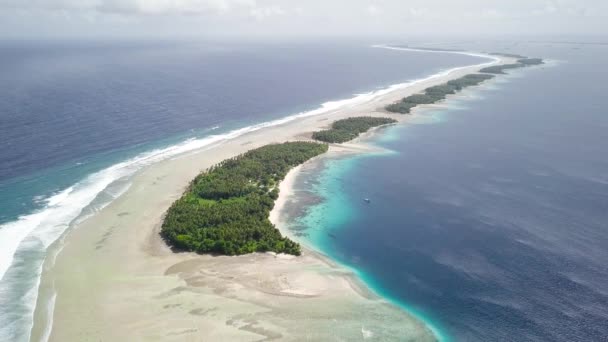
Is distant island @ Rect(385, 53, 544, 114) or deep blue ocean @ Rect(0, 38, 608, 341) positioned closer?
deep blue ocean @ Rect(0, 38, 608, 341)

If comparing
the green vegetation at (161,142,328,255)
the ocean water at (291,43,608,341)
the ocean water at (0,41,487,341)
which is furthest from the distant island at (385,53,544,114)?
the green vegetation at (161,142,328,255)

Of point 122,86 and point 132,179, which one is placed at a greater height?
point 122,86

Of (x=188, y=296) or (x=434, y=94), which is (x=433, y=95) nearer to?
(x=434, y=94)

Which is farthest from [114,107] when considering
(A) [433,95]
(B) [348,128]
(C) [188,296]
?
(A) [433,95]

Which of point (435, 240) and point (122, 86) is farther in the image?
point (122, 86)

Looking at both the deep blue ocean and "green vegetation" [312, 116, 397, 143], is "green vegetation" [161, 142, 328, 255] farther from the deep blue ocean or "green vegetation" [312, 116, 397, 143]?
"green vegetation" [312, 116, 397, 143]

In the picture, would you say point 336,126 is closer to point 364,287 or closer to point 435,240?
point 435,240

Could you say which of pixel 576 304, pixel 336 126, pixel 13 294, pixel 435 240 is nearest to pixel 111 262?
pixel 13 294
